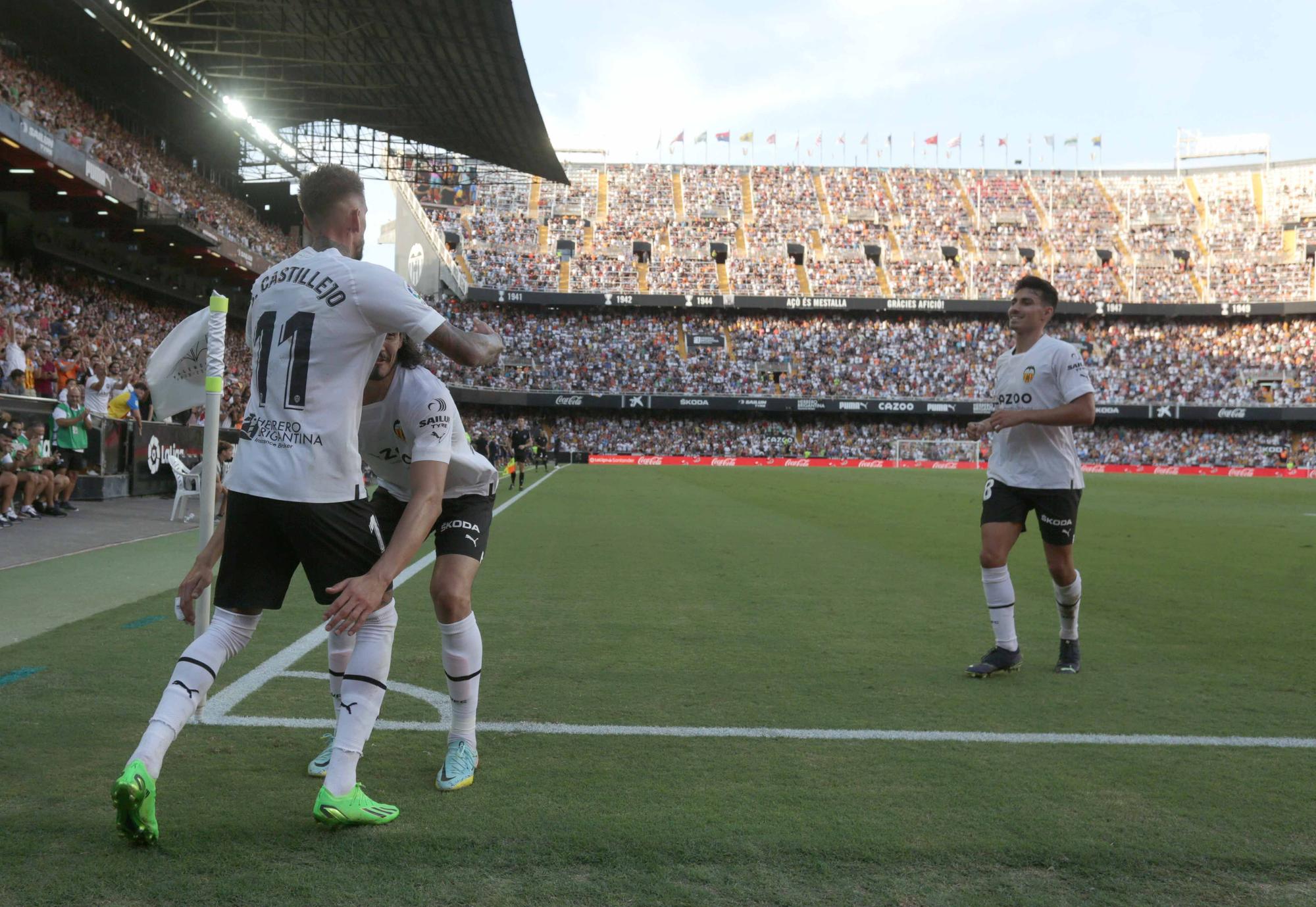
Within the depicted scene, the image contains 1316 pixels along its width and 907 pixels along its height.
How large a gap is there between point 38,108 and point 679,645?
77.7 ft

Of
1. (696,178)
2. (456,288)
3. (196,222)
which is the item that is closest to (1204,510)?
(196,222)

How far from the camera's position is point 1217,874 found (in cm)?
288

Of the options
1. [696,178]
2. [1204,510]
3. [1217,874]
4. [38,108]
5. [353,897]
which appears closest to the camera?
[353,897]

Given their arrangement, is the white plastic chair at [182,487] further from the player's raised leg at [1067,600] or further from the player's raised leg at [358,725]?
the player's raised leg at [358,725]

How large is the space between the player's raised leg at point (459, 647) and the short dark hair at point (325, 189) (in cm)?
128

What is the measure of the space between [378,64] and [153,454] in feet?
45.5

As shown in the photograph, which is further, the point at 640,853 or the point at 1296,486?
the point at 1296,486

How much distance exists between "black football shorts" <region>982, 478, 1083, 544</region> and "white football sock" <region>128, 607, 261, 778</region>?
3.96 m

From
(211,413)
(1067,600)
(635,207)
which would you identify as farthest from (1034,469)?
(635,207)

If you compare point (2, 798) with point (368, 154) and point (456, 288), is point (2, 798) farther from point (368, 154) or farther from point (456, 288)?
point (456, 288)

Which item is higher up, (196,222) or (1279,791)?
(196,222)

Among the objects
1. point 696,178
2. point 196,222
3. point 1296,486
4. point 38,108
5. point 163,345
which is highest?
point 696,178

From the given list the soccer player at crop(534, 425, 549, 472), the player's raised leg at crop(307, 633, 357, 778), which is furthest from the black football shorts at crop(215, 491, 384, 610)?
the soccer player at crop(534, 425, 549, 472)

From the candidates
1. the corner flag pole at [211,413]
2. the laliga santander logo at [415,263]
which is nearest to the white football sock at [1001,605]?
the corner flag pole at [211,413]
